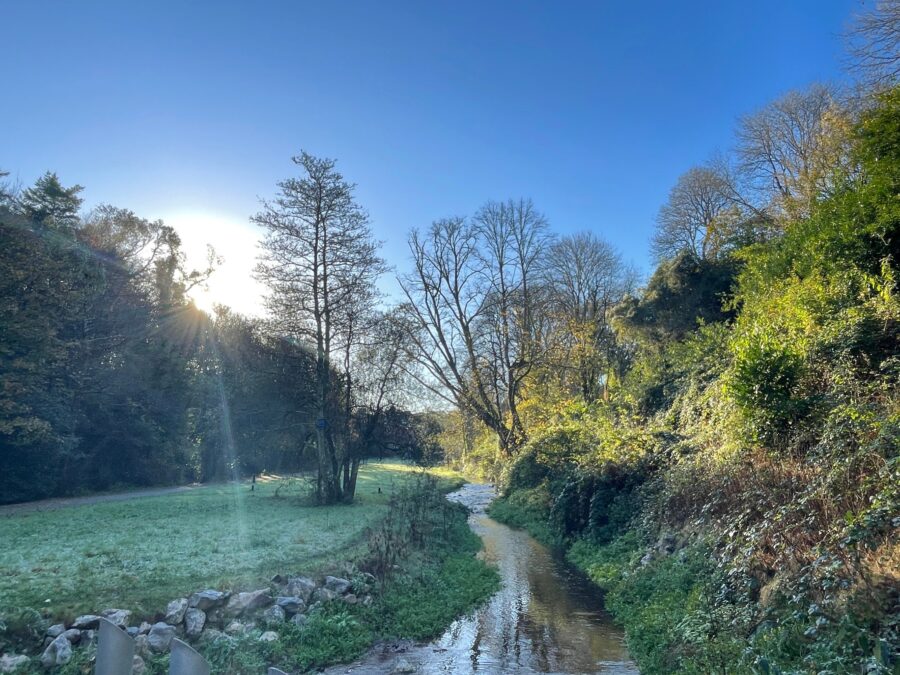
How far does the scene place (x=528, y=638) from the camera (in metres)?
7.74

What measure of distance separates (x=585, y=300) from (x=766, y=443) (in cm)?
2594

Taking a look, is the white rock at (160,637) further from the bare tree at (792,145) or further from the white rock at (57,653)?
the bare tree at (792,145)

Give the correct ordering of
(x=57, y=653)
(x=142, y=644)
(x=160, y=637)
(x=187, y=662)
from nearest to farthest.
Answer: (x=187, y=662) → (x=57, y=653) → (x=142, y=644) → (x=160, y=637)

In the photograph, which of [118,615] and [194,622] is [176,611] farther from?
[118,615]

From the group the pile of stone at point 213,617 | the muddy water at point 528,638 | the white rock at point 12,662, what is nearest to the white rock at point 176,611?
the pile of stone at point 213,617

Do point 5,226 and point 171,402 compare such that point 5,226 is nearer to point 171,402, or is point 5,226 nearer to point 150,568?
point 171,402

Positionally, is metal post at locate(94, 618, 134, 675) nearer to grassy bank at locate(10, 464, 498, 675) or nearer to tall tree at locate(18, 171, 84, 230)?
grassy bank at locate(10, 464, 498, 675)

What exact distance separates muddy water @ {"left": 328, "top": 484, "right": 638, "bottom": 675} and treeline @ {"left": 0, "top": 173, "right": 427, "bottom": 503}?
11.8 m

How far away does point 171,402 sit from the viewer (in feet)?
96.7

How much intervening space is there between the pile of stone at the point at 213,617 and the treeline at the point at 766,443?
15.2ft

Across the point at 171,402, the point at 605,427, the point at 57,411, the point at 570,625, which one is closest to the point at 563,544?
the point at 605,427

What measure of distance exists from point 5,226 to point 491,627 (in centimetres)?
2056

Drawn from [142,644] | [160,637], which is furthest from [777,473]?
[142,644]

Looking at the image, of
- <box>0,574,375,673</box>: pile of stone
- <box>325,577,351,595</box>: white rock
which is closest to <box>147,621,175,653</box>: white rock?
<box>0,574,375,673</box>: pile of stone
